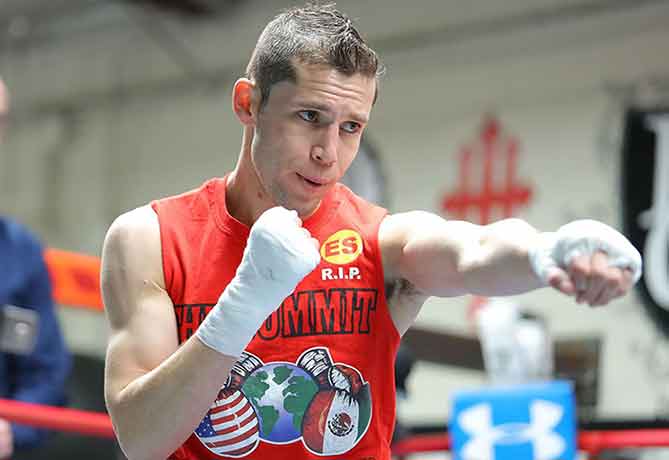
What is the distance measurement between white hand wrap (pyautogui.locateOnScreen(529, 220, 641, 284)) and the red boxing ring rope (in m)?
1.81

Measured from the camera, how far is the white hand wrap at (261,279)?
4.68ft

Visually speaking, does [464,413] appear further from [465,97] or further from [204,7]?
[204,7]

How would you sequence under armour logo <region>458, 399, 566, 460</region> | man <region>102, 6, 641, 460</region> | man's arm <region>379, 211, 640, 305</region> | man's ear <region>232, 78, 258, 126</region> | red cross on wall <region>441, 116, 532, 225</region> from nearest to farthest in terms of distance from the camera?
man's arm <region>379, 211, 640, 305</region>
man <region>102, 6, 641, 460</region>
man's ear <region>232, 78, 258, 126</region>
under armour logo <region>458, 399, 566, 460</region>
red cross on wall <region>441, 116, 532, 225</region>

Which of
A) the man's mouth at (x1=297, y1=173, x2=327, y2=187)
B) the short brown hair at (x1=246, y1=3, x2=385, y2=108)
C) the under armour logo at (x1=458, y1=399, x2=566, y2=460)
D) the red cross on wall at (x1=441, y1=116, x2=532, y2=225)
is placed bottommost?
the under armour logo at (x1=458, y1=399, x2=566, y2=460)

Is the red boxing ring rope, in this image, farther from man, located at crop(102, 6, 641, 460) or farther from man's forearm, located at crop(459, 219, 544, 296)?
man's forearm, located at crop(459, 219, 544, 296)

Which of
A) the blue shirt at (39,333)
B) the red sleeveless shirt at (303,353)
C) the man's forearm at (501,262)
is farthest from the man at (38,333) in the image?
the man's forearm at (501,262)

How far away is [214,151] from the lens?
354 inches

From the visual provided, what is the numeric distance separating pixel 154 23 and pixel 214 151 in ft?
4.56

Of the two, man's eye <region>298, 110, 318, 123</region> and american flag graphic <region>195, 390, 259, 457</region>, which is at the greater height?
man's eye <region>298, 110, 318, 123</region>

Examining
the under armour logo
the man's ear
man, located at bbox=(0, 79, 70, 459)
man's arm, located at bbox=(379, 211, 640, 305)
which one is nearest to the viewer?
man's arm, located at bbox=(379, 211, 640, 305)

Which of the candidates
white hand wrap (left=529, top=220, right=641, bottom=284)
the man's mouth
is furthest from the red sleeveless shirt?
white hand wrap (left=529, top=220, right=641, bottom=284)

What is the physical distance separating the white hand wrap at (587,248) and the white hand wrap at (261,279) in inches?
14.0

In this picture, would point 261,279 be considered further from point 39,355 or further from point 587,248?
point 39,355

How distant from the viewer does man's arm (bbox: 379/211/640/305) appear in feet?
3.98
